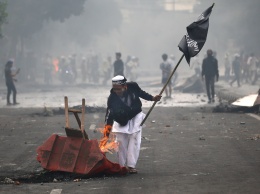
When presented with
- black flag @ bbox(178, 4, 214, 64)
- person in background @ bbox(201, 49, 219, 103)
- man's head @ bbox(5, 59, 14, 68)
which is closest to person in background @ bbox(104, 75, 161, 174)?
black flag @ bbox(178, 4, 214, 64)

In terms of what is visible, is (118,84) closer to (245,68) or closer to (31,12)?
(245,68)

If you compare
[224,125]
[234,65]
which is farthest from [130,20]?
[224,125]

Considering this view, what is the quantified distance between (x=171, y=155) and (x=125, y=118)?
2.11m

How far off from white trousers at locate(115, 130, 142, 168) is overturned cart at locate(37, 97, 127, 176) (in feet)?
1.13

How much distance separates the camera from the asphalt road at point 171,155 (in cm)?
941

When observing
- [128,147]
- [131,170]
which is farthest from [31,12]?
[131,170]

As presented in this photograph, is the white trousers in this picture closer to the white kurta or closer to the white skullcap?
the white kurta

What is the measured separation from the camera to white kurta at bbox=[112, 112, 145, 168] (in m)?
10.8

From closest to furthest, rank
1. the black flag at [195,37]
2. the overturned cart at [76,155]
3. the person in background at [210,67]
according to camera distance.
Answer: the overturned cart at [76,155], the black flag at [195,37], the person in background at [210,67]

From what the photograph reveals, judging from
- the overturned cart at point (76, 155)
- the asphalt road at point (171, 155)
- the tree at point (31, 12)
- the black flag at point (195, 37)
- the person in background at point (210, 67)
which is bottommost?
the asphalt road at point (171, 155)

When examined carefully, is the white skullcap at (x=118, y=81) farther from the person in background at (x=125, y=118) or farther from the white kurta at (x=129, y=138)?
the white kurta at (x=129, y=138)

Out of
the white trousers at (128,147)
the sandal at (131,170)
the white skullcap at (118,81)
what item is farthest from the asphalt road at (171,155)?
the white skullcap at (118,81)

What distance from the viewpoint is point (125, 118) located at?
10.8 meters

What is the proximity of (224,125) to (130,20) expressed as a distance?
255 feet
